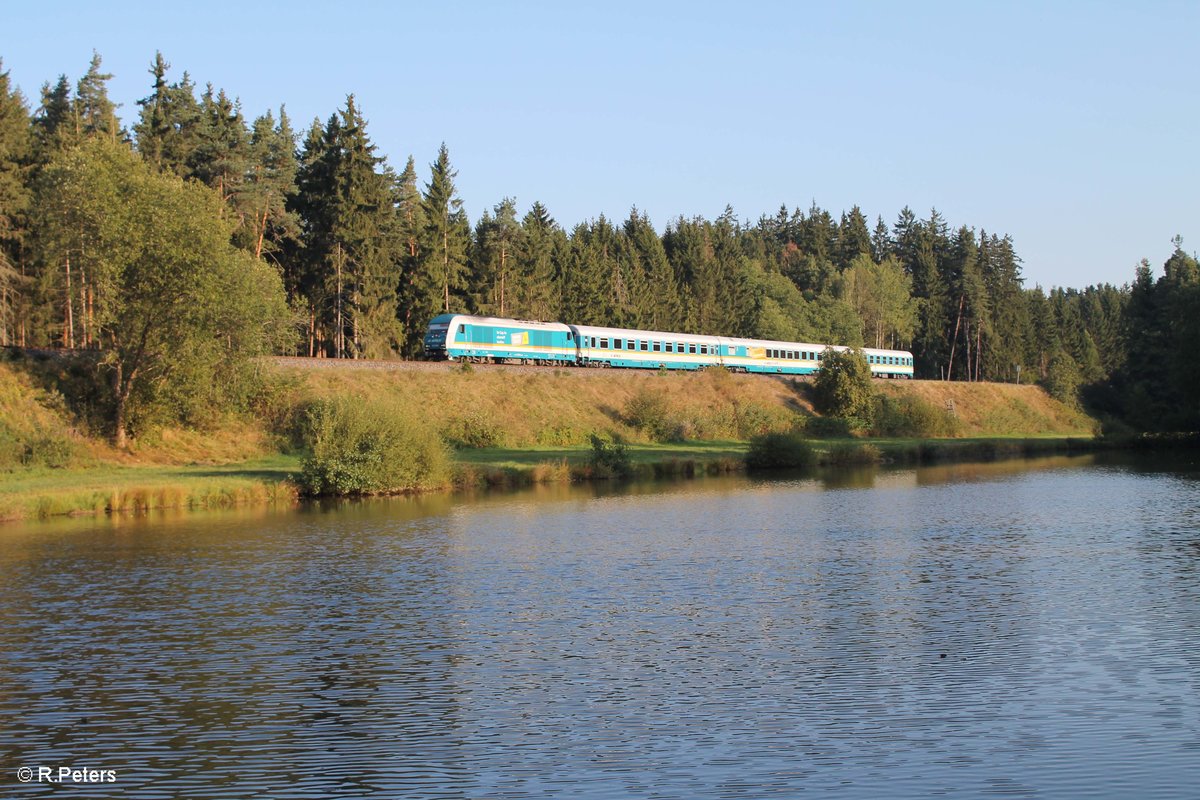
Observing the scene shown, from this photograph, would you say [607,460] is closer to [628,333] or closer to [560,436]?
[560,436]

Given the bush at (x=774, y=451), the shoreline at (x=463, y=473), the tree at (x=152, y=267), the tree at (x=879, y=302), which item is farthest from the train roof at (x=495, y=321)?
the tree at (x=879, y=302)

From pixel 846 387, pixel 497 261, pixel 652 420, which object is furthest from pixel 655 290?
pixel 652 420

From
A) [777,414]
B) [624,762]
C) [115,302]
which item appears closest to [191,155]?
[115,302]

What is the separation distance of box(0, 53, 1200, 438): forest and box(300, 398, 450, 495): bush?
29.6 ft

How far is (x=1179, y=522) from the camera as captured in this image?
36.3 metres

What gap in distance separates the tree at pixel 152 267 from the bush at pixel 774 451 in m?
27.7

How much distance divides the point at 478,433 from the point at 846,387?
34.2 metres

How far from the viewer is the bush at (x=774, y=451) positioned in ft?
200

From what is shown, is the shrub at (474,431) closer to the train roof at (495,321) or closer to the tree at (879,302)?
the train roof at (495,321)

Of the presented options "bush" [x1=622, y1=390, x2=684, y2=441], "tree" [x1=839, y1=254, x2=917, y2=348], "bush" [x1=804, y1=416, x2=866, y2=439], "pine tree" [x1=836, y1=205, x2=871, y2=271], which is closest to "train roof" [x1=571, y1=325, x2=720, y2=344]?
"bush" [x1=622, y1=390, x2=684, y2=441]

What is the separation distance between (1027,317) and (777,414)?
67712mm

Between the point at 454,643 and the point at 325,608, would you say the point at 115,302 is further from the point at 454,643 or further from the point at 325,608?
the point at 454,643

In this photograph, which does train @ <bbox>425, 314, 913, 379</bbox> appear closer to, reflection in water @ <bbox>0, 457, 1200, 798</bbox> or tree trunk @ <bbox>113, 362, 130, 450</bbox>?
tree trunk @ <bbox>113, 362, 130, 450</bbox>

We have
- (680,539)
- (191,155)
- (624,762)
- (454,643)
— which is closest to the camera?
(624,762)
